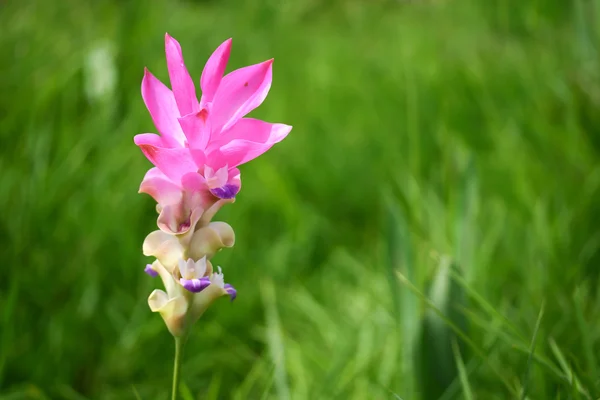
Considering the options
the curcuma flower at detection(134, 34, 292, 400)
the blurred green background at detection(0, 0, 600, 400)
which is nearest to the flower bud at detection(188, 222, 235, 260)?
the curcuma flower at detection(134, 34, 292, 400)

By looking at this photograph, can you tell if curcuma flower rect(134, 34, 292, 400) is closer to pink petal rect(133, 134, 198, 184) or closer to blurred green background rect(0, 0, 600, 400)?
pink petal rect(133, 134, 198, 184)

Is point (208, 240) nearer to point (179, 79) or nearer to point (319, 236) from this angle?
point (179, 79)

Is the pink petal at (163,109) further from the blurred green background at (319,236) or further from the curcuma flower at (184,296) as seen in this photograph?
the blurred green background at (319,236)

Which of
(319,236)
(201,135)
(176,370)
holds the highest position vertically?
(201,135)

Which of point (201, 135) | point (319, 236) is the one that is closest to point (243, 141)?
Result: point (201, 135)

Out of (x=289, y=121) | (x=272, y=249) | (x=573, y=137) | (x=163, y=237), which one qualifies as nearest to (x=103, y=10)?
(x=289, y=121)
